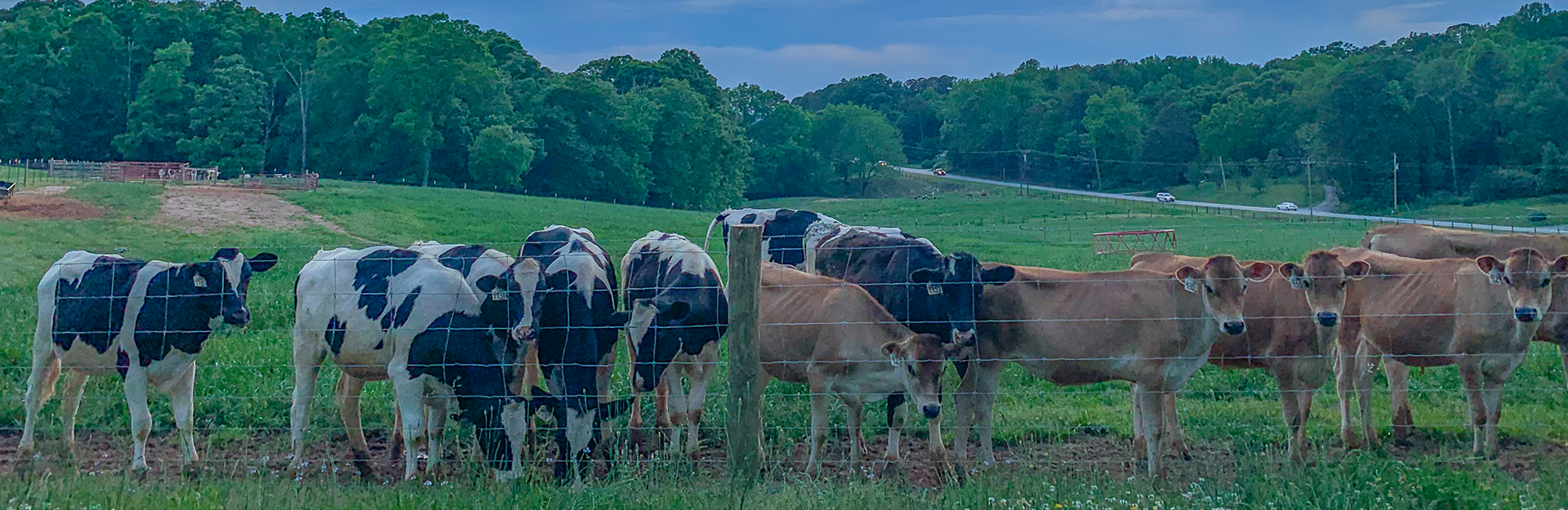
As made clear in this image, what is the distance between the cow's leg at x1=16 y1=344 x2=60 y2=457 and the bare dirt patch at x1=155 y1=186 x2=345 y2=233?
29506 mm

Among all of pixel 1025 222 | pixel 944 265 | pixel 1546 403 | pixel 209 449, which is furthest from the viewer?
pixel 1025 222

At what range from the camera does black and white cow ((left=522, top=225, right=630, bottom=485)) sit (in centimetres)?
895

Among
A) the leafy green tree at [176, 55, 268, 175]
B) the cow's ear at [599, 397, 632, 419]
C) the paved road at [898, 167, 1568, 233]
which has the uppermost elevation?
the leafy green tree at [176, 55, 268, 175]

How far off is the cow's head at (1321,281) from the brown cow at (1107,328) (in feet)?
1.38

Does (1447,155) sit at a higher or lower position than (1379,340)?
higher

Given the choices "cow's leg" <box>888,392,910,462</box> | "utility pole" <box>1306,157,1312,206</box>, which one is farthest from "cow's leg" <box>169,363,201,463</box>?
"utility pole" <box>1306,157,1312,206</box>

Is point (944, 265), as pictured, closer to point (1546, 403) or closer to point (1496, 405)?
point (1496, 405)

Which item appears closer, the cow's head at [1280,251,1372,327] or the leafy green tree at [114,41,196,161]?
the cow's head at [1280,251,1372,327]

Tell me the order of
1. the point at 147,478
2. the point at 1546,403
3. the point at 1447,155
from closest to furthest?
the point at 147,478 < the point at 1546,403 < the point at 1447,155

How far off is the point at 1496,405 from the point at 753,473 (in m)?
6.50

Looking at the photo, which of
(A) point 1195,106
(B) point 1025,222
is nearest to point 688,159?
(B) point 1025,222

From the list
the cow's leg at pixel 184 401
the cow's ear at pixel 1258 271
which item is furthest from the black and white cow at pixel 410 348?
the cow's ear at pixel 1258 271

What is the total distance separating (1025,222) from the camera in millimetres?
58438

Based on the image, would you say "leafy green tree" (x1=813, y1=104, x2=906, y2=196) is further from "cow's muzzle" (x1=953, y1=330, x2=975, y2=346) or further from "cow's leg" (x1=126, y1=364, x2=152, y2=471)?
"cow's leg" (x1=126, y1=364, x2=152, y2=471)
